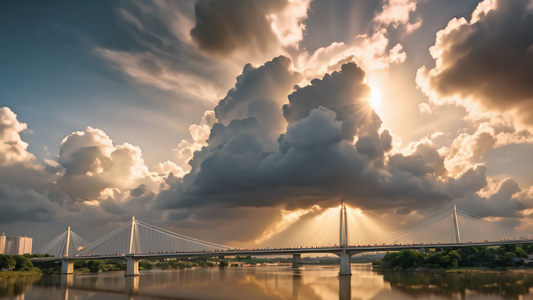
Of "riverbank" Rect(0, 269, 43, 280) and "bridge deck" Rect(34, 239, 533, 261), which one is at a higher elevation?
"bridge deck" Rect(34, 239, 533, 261)

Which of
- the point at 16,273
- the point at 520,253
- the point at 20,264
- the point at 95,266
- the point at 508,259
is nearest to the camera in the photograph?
the point at 508,259

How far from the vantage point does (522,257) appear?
10862 cm

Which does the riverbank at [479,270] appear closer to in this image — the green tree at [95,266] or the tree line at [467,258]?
the tree line at [467,258]

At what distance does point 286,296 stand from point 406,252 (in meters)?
82.8

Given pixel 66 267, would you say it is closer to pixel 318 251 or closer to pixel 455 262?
pixel 318 251

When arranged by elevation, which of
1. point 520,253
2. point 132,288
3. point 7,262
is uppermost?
point 520,253

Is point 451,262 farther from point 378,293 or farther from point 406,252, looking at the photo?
point 378,293

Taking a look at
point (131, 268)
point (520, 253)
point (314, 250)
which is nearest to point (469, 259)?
point (520, 253)

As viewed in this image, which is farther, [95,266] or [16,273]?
[95,266]

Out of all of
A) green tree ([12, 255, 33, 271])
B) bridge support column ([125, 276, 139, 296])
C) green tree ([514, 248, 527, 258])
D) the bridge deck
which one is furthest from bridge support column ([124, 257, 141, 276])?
green tree ([514, 248, 527, 258])

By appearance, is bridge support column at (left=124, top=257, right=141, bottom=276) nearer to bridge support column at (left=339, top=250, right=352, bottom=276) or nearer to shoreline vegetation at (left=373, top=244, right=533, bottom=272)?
bridge support column at (left=339, top=250, right=352, bottom=276)

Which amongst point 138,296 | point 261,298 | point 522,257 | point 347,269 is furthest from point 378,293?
point 522,257

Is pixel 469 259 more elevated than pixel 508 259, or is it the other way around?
pixel 508 259

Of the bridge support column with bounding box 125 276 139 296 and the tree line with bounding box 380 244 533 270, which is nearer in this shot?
the bridge support column with bounding box 125 276 139 296
